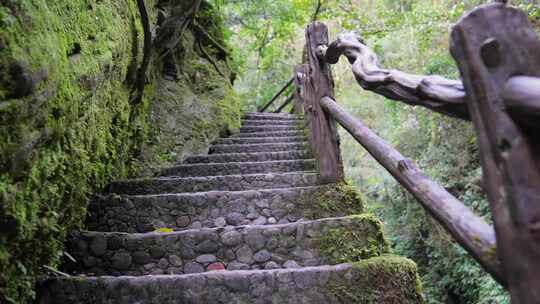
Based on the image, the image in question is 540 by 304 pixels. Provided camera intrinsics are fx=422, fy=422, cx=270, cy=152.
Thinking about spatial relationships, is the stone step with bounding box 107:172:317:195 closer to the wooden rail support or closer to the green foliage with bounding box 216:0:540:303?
the wooden rail support

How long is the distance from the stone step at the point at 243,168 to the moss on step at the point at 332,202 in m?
0.90

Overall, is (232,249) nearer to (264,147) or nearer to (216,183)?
(216,183)

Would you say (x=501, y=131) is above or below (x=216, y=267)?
above

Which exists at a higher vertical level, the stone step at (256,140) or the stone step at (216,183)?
the stone step at (256,140)

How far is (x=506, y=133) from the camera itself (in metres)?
0.78

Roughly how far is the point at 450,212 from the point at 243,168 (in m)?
2.61

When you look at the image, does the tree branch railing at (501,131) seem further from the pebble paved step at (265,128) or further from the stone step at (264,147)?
the pebble paved step at (265,128)

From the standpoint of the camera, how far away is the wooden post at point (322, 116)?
2.58 metres

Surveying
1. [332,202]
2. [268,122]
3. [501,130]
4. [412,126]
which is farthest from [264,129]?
[501,130]

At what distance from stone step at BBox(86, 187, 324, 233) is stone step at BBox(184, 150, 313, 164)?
1.18 metres

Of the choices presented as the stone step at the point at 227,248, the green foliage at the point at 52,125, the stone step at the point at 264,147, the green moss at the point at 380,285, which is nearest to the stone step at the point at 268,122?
the stone step at the point at 264,147

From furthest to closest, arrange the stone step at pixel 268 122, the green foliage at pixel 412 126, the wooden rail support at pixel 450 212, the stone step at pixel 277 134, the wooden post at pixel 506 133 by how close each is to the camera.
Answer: the stone step at pixel 268 122 < the green foliage at pixel 412 126 < the stone step at pixel 277 134 < the wooden rail support at pixel 450 212 < the wooden post at pixel 506 133

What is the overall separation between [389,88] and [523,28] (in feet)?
1.66

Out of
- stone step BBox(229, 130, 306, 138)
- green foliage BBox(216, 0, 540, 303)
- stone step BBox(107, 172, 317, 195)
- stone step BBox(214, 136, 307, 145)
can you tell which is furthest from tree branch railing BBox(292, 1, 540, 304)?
green foliage BBox(216, 0, 540, 303)
